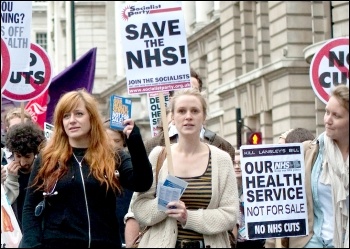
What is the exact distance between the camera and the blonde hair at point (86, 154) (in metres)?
8.77

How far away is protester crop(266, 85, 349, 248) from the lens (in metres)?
8.77

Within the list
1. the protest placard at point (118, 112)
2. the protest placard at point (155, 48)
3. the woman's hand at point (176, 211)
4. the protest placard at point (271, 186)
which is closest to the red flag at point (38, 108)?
the protest placard at point (155, 48)

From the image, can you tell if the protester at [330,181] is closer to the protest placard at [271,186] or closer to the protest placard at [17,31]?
the protest placard at [271,186]

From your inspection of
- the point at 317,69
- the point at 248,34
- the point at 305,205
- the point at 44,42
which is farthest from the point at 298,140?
the point at 44,42

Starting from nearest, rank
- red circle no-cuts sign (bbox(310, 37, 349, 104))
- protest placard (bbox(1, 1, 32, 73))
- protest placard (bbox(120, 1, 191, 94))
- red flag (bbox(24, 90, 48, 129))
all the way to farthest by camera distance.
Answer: protest placard (bbox(120, 1, 191, 94)) < red circle no-cuts sign (bbox(310, 37, 349, 104)) < protest placard (bbox(1, 1, 32, 73)) < red flag (bbox(24, 90, 48, 129))

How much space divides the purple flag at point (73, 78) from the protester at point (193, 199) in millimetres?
7994

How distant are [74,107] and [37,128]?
1.77 m

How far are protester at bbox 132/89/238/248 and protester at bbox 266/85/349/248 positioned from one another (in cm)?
57

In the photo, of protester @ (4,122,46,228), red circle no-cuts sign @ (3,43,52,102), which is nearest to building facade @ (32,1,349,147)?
red circle no-cuts sign @ (3,43,52,102)

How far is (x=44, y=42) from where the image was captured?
94.6 m

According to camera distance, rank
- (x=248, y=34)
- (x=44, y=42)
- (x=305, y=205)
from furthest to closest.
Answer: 1. (x=44, y=42)
2. (x=248, y=34)
3. (x=305, y=205)

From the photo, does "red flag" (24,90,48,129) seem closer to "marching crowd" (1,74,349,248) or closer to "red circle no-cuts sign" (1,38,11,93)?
"red circle no-cuts sign" (1,38,11,93)

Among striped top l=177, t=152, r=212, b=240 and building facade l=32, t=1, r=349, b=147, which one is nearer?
striped top l=177, t=152, r=212, b=240

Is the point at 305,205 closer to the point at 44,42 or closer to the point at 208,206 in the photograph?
the point at 208,206
